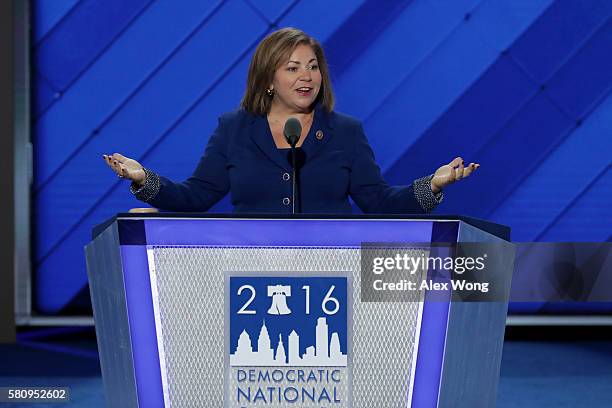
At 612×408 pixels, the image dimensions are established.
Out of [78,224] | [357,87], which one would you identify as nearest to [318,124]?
[357,87]

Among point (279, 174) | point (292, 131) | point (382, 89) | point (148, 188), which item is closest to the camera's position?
point (292, 131)

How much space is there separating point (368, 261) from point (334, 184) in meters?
0.73

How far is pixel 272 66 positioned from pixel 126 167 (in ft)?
1.79

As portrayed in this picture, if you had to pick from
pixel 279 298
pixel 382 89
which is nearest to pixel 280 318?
pixel 279 298

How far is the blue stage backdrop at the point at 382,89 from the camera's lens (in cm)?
441

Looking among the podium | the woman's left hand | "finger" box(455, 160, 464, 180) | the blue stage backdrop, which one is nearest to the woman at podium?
the woman's left hand

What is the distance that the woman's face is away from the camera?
2.25 meters

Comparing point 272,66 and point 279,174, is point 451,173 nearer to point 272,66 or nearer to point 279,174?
point 279,174

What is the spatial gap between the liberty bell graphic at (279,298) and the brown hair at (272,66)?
0.93 m

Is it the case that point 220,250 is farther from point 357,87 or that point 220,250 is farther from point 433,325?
point 357,87

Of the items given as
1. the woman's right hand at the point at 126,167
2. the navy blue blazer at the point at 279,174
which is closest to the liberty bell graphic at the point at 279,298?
the woman's right hand at the point at 126,167

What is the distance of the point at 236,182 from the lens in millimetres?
2223

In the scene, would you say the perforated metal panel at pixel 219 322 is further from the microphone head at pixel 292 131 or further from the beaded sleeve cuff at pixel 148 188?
the beaded sleeve cuff at pixel 148 188

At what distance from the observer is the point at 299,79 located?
7.38 ft
